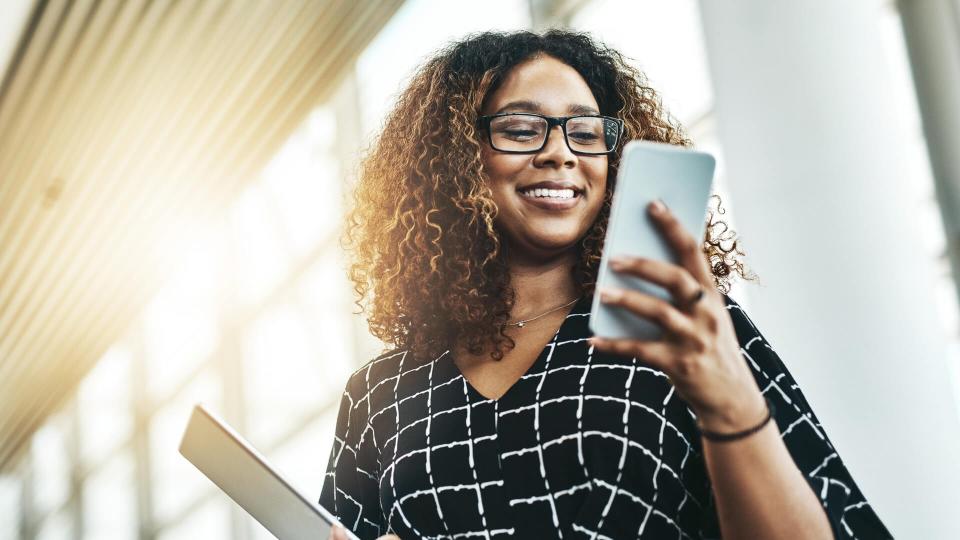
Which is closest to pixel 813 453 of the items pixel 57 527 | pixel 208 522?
pixel 208 522

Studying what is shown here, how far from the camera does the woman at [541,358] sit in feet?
3.26

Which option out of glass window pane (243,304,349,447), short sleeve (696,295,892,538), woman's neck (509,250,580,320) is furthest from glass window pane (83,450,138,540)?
short sleeve (696,295,892,538)

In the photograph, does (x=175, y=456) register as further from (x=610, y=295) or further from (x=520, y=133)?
(x=610, y=295)

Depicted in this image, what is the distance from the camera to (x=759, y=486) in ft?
3.30

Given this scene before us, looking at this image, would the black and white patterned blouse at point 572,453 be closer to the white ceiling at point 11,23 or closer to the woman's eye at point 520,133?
the woman's eye at point 520,133

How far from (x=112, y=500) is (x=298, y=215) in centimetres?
547

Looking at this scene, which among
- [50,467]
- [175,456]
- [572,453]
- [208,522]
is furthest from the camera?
[50,467]

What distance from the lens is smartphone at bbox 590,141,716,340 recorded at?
918 millimetres

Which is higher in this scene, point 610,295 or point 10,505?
point 10,505

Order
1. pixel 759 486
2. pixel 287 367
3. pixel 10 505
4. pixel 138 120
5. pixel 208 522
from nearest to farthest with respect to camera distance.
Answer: pixel 759 486 → pixel 138 120 → pixel 287 367 → pixel 208 522 → pixel 10 505

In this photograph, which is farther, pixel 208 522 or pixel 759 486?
pixel 208 522

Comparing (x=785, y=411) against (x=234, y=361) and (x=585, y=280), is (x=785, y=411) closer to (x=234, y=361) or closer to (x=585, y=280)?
(x=585, y=280)

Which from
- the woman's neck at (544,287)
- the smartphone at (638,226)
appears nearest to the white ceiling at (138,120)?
the woman's neck at (544,287)

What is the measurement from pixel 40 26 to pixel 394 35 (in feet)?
6.21
